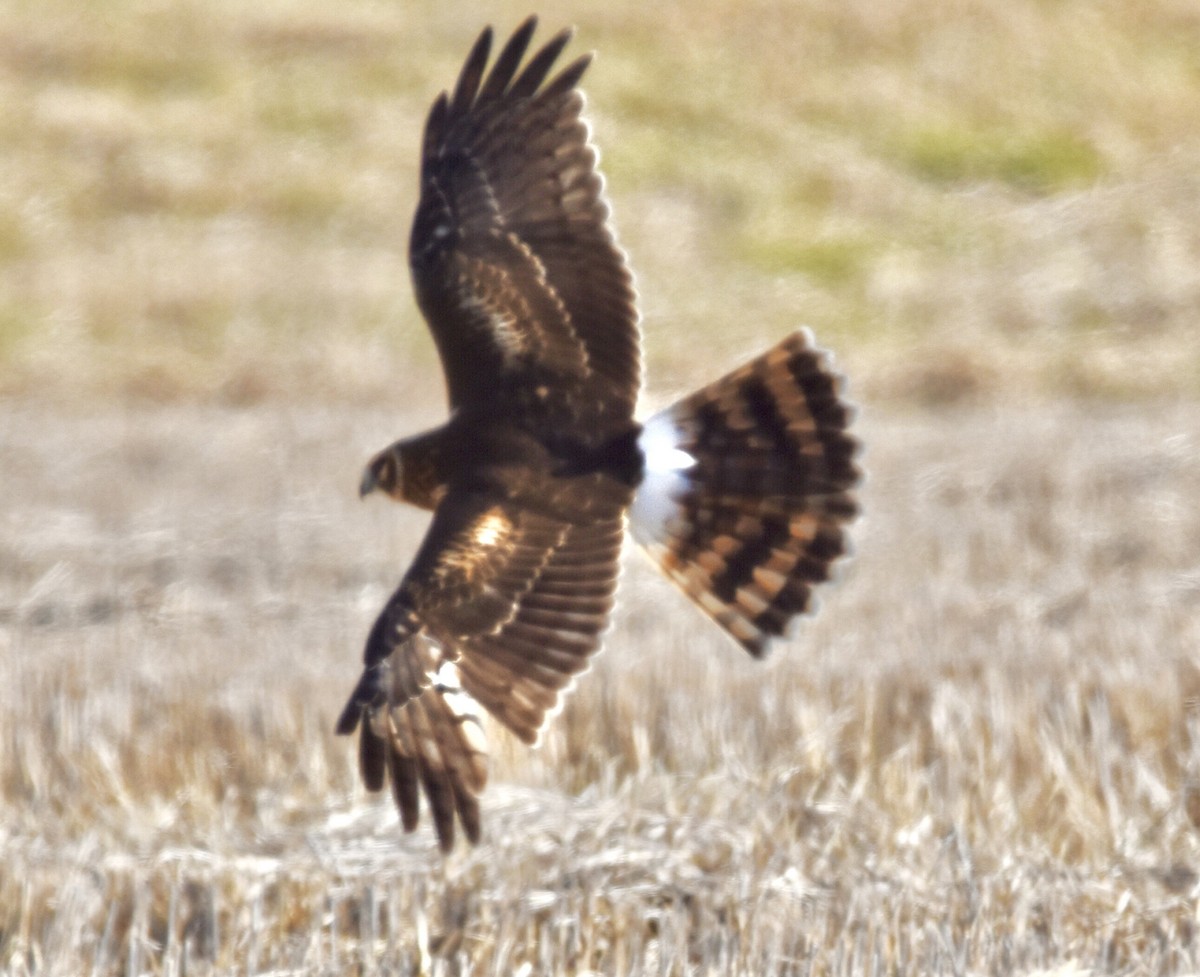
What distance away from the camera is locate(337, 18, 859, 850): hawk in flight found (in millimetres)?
4148

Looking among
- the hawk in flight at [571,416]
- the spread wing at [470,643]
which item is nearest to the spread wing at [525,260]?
the hawk in flight at [571,416]

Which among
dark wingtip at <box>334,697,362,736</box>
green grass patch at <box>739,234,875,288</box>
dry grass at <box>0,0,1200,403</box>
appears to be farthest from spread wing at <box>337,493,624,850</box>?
green grass patch at <box>739,234,875,288</box>

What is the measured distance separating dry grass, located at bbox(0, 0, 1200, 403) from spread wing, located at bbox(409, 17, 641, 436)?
827 cm

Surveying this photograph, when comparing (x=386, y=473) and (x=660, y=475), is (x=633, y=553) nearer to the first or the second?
(x=660, y=475)

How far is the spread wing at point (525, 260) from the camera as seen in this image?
4305mm

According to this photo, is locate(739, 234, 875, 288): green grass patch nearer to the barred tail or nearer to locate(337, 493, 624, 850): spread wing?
the barred tail

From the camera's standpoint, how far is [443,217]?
434 cm

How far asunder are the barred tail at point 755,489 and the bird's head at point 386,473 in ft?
1.59

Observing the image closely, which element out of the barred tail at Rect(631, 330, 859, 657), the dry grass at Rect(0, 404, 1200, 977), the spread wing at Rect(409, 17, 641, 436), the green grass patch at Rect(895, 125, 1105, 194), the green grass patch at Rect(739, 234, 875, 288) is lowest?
the dry grass at Rect(0, 404, 1200, 977)

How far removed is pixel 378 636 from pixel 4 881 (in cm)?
81

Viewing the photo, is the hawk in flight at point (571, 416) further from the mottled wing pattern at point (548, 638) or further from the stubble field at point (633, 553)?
the stubble field at point (633, 553)

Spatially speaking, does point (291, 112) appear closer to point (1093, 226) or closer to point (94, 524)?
point (1093, 226)

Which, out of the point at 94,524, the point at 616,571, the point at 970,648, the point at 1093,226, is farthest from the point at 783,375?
the point at 1093,226

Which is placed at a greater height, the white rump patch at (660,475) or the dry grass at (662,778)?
the white rump patch at (660,475)
